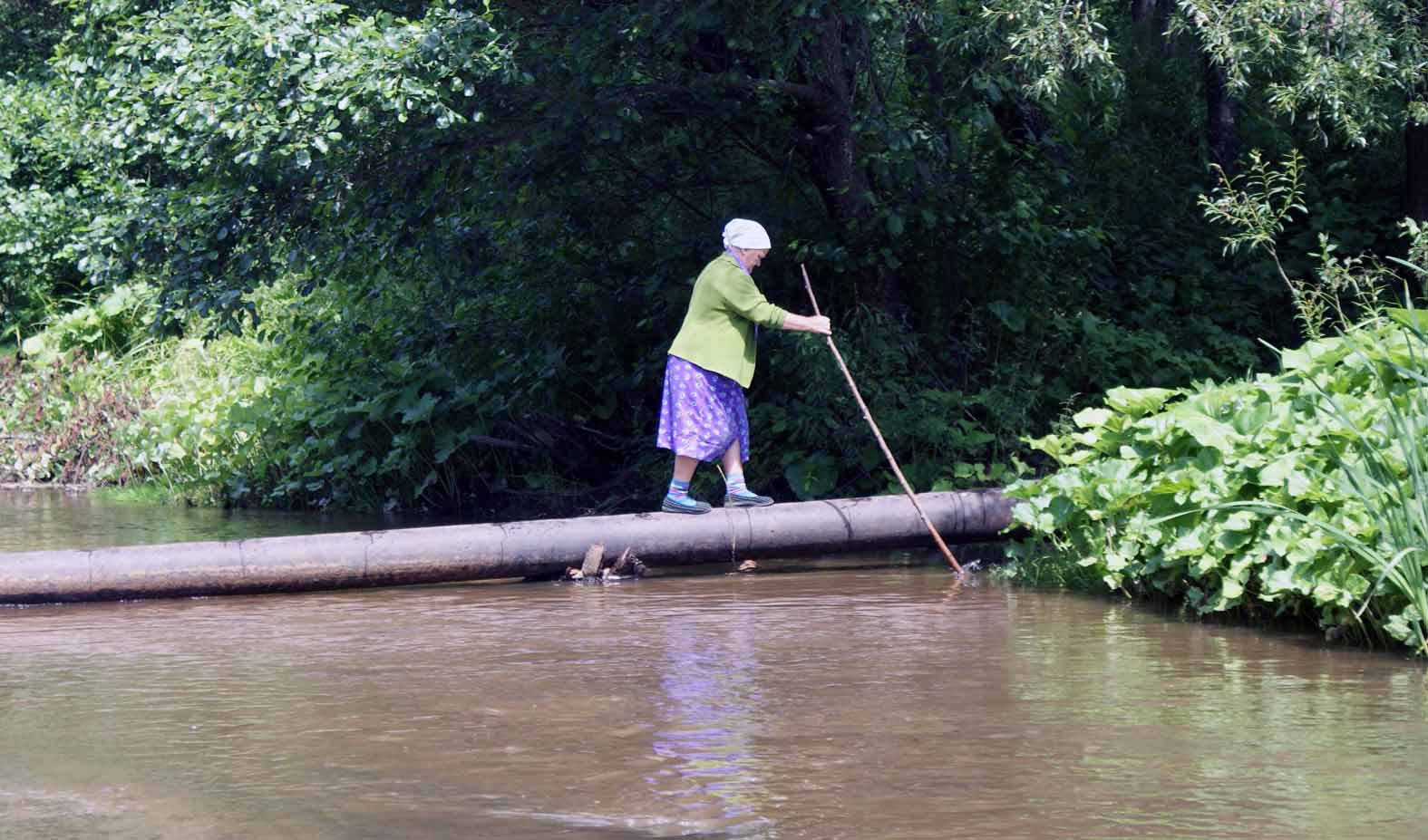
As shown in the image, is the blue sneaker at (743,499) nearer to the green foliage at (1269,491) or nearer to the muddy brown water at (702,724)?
the muddy brown water at (702,724)

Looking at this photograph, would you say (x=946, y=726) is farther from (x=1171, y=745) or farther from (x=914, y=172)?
(x=914, y=172)

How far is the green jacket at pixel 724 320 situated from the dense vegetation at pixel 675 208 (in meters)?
1.91

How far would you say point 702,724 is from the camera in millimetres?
5867

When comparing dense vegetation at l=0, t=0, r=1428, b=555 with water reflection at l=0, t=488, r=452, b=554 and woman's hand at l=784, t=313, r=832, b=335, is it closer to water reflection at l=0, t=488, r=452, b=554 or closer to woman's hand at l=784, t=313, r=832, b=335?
water reflection at l=0, t=488, r=452, b=554

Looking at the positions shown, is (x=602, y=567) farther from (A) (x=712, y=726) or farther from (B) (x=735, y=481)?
(A) (x=712, y=726)

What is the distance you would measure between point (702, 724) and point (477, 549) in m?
3.73

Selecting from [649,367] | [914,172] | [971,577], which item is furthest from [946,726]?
[649,367]

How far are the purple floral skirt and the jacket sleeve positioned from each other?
17.9 inches

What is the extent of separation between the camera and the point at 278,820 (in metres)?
4.71

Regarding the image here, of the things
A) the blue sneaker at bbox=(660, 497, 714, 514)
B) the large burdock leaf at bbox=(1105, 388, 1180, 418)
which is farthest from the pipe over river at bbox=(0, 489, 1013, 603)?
the large burdock leaf at bbox=(1105, 388, 1180, 418)

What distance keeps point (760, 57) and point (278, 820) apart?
8.51 meters

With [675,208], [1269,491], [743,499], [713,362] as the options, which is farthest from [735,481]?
[675,208]

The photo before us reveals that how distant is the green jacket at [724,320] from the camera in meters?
9.92

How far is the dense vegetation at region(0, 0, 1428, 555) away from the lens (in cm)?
1059
